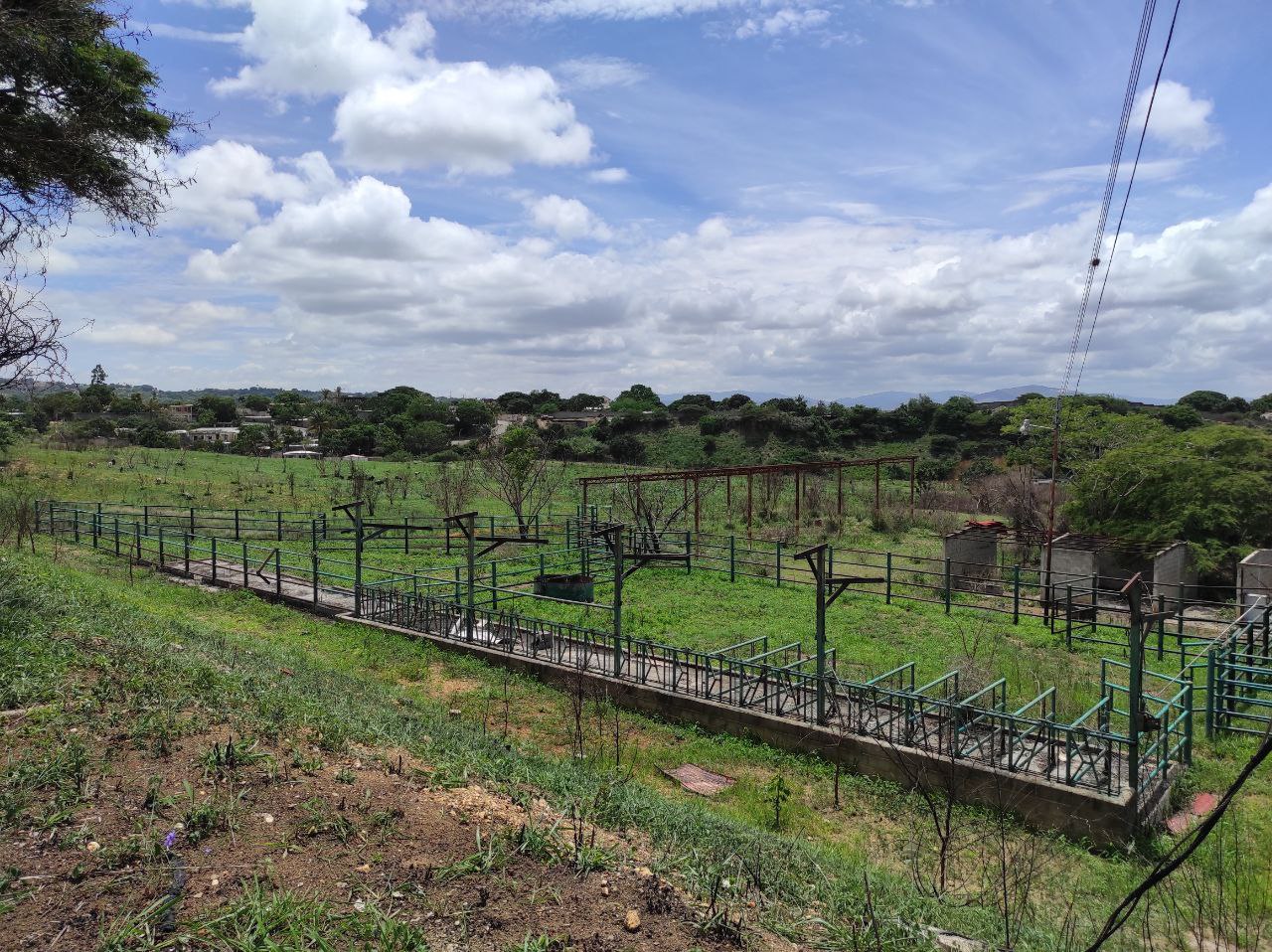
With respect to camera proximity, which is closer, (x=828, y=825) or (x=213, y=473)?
(x=828, y=825)

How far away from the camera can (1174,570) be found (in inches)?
773

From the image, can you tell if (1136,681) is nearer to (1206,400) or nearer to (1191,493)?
(1191,493)

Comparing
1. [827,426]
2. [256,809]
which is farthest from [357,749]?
[827,426]

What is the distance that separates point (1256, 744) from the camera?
9.73 metres

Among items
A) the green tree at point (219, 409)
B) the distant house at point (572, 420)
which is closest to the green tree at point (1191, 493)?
the distant house at point (572, 420)

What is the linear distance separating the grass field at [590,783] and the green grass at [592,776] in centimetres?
3

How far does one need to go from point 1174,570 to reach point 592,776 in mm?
19021

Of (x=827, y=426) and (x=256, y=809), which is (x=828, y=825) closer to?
(x=256, y=809)

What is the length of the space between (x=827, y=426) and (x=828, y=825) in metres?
63.0

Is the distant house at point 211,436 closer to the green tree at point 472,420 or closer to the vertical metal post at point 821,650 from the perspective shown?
the green tree at point 472,420

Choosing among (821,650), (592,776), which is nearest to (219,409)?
(821,650)

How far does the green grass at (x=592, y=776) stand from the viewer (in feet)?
15.2

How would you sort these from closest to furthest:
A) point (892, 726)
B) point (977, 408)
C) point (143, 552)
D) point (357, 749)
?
point (357, 749) < point (892, 726) < point (143, 552) < point (977, 408)

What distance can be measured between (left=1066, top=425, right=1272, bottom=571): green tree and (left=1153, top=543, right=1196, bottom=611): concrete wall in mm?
379
